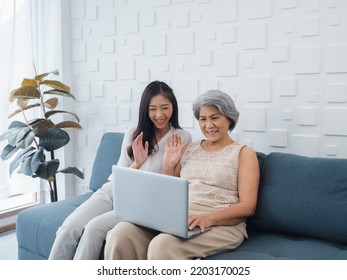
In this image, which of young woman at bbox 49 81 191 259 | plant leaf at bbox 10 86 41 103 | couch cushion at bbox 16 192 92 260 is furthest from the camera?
plant leaf at bbox 10 86 41 103

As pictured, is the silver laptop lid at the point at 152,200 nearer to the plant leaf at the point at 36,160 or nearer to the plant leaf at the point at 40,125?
the plant leaf at the point at 36,160

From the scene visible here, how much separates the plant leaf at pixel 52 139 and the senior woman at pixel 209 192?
1.08 m

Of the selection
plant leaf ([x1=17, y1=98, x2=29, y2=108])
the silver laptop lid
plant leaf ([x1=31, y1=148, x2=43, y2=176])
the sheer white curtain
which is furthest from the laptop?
the sheer white curtain

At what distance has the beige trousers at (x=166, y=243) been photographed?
1.62 meters

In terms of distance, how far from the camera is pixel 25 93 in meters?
2.87

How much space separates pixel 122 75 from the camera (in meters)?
3.08

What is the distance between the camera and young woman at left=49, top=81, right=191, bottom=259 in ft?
6.41

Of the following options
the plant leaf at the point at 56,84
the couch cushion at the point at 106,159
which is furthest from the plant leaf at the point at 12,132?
the couch cushion at the point at 106,159

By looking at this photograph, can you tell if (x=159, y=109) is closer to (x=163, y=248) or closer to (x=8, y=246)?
(x=163, y=248)

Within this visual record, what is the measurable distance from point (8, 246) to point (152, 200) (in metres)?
1.82

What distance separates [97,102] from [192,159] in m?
1.45

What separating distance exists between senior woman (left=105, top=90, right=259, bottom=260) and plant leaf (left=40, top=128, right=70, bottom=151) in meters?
1.08

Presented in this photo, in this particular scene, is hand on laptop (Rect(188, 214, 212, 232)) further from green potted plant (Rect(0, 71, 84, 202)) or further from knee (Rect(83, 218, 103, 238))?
green potted plant (Rect(0, 71, 84, 202))

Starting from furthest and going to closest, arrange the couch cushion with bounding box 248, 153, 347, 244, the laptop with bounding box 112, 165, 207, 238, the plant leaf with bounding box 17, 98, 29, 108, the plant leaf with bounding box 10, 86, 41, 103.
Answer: the plant leaf with bounding box 17, 98, 29, 108, the plant leaf with bounding box 10, 86, 41, 103, the couch cushion with bounding box 248, 153, 347, 244, the laptop with bounding box 112, 165, 207, 238
